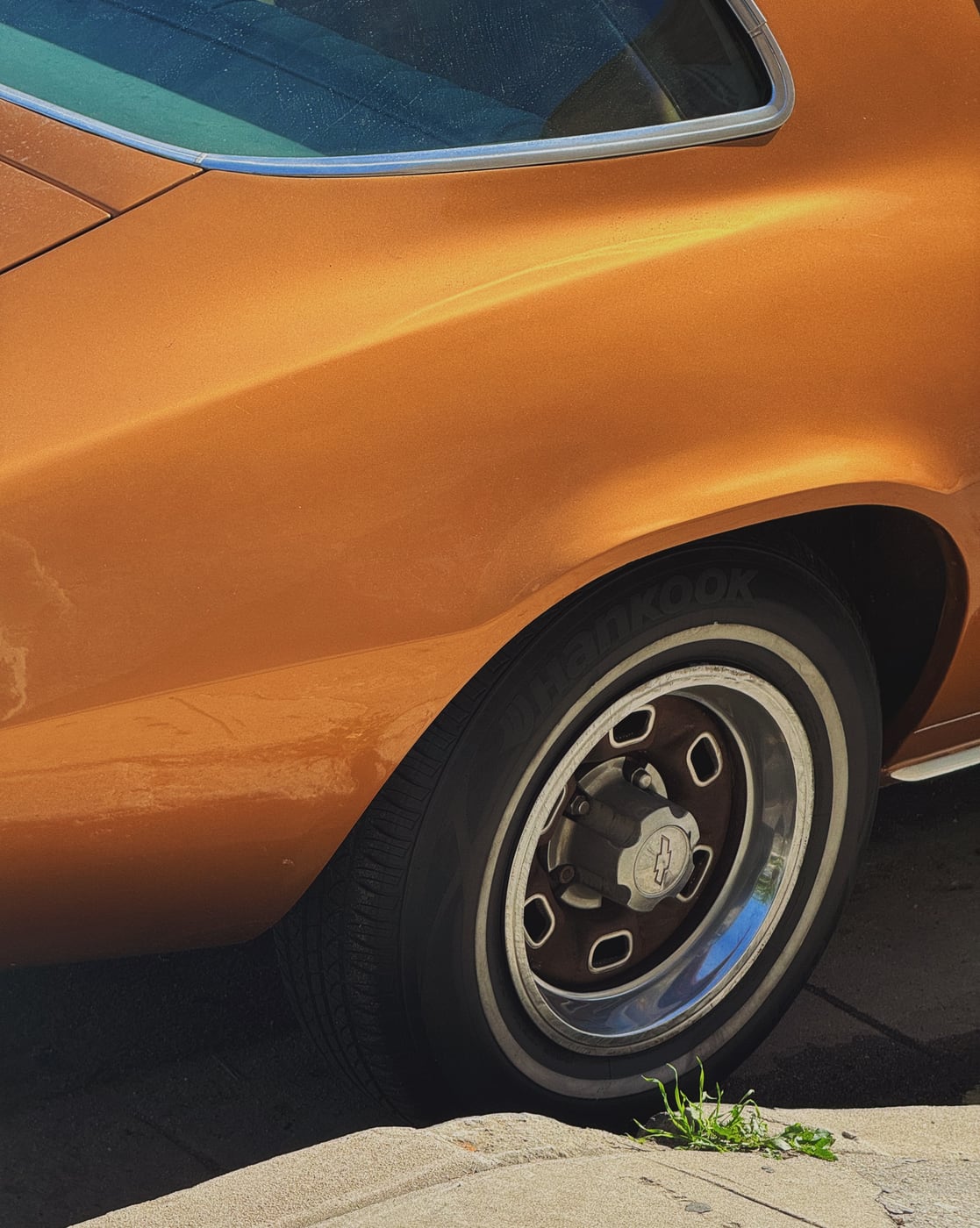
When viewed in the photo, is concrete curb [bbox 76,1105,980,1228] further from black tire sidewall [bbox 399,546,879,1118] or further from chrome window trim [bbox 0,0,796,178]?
chrome window trim [bbox 0,0,796,178]

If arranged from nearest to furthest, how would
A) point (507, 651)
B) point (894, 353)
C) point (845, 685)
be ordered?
point (507, 651) < point (894, 353) < point (845, 685)

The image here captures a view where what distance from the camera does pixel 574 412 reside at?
6.45 feet

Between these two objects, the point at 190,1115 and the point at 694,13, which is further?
the point at 190,1115

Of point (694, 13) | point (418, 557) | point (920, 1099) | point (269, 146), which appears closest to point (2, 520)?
point (418, 557)

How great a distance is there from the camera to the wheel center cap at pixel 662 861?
2.43m

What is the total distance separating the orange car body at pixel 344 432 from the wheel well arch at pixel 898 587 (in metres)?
0.20

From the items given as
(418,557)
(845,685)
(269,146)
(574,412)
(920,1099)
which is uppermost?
(269,146)

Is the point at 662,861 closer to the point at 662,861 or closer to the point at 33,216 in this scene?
the point at 662,861

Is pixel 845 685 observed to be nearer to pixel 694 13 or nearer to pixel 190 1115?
pixel 694 13

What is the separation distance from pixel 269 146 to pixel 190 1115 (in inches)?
62.7

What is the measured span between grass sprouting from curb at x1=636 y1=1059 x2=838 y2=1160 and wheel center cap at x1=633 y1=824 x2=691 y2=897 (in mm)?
351

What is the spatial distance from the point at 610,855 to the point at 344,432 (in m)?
0.91

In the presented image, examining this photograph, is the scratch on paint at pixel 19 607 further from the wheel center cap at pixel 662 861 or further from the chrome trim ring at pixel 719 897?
the wheel center cap at pixel 662 861

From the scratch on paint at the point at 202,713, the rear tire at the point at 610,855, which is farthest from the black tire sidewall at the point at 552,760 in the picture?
the scratch on paint at the point at 202,713
